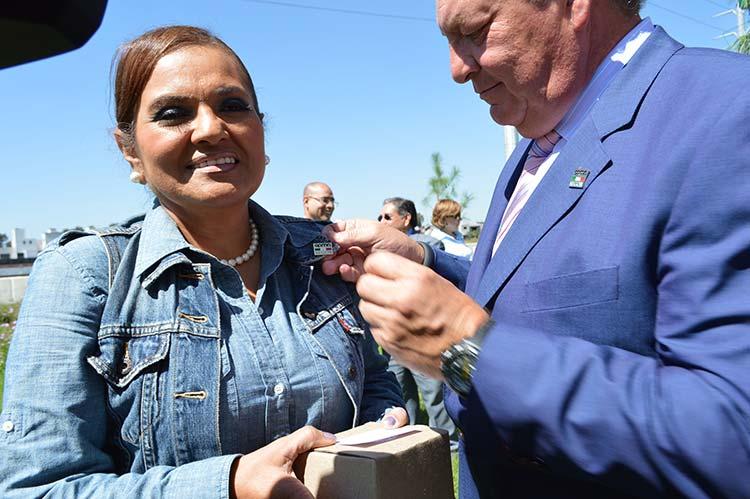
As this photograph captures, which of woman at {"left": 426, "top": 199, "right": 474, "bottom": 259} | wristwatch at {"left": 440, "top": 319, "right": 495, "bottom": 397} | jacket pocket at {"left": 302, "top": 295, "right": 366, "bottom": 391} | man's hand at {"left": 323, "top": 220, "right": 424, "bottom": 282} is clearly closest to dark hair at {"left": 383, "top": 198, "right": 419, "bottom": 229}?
woman at {"left": 426, "top": 199, "right": 474, "bottom": 259}

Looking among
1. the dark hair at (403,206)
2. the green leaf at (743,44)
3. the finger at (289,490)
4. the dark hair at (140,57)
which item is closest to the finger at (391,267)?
the finger at (289,490)

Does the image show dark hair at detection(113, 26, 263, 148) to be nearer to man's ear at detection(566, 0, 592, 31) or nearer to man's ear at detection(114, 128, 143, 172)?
man's ear at detection(114, 128, 143, 172)

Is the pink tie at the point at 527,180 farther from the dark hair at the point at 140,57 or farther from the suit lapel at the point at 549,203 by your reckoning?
the dark hair at the point at 140,57

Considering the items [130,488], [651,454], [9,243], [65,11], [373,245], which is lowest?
[130,488]

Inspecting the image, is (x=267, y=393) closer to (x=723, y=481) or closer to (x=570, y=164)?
(x=570, y=164)

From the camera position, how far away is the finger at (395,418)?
1.91 meters

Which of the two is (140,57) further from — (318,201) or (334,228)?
(318,201)

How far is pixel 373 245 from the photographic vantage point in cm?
242

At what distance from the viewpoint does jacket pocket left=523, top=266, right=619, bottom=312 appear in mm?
1335

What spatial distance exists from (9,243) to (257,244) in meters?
78.7

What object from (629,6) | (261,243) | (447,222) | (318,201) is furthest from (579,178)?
(318,201)

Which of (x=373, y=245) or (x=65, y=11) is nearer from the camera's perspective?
(x=65, y=11)

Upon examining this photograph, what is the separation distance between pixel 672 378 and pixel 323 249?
1.35m

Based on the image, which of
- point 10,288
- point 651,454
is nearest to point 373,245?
point 651,454
